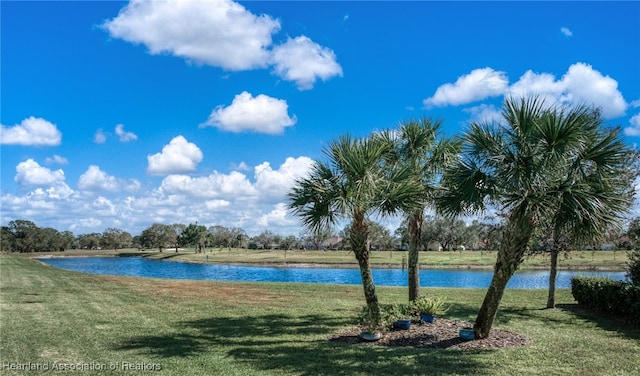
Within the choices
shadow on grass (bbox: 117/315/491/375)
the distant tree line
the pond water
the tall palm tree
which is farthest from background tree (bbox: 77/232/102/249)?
the tall palm tree

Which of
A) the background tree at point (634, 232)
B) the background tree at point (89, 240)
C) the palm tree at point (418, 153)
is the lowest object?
the background tree at point (89, 240)

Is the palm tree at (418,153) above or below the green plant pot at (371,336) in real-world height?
above

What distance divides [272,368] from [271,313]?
653 cm

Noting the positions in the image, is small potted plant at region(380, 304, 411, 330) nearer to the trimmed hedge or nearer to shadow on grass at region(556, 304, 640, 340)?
shadow on grass at region(556, 304, 640, 340)

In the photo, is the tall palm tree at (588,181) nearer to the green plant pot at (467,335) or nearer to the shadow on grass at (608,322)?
the green plant pot at (467,335)

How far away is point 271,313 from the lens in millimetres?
14367

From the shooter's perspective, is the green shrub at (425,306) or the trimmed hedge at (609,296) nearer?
the green shrub at (425,306)

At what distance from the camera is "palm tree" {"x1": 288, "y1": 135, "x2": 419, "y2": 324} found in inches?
393

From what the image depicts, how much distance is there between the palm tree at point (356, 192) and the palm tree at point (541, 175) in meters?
1.59

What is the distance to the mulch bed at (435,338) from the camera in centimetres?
968

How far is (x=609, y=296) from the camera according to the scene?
43.0 feet

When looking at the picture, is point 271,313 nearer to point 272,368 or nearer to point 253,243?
point 272,368

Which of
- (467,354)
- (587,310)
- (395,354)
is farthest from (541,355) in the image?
(587,310)

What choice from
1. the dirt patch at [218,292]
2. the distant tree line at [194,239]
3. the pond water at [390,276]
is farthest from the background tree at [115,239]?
the dirt patch at [218,292]
